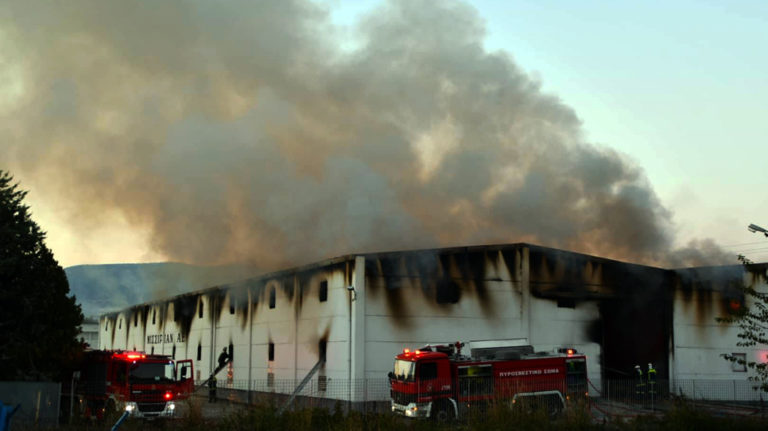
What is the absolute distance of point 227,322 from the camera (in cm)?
4053

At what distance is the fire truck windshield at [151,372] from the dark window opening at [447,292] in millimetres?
10808

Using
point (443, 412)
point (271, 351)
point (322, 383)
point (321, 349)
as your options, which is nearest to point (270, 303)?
point (271, 351)

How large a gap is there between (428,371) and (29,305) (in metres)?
12.4

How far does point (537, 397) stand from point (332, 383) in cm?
911

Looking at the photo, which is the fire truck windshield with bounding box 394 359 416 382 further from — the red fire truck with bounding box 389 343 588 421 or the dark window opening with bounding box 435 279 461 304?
the dark window opening with bounding box 435 279 461 304

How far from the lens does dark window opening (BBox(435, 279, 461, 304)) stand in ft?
99.5

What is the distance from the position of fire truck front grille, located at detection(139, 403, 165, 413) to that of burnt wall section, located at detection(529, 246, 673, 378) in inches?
612

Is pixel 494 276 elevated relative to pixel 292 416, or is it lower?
elevated

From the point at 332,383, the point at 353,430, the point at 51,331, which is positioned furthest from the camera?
the point at 332,383

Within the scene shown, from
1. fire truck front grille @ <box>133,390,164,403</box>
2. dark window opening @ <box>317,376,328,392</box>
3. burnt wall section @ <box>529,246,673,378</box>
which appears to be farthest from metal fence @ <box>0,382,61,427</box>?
burnt wall section @ <box>529,246,673,378</box>

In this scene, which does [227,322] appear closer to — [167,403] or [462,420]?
[167,403]

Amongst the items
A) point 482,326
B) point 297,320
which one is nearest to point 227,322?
point 297,320

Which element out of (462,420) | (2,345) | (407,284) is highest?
(407,284)

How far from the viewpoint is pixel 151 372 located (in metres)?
24.4
